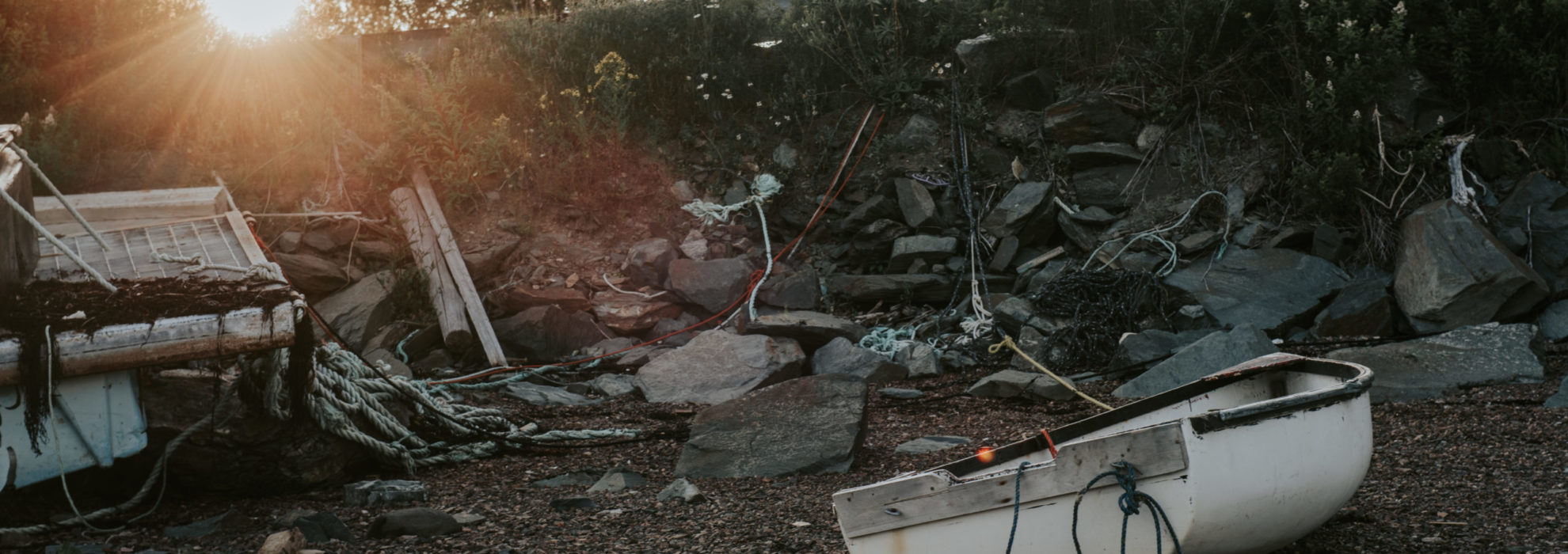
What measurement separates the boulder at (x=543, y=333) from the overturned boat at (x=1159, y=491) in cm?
532

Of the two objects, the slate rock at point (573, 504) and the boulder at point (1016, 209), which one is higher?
the boulder at point (1016, 209)

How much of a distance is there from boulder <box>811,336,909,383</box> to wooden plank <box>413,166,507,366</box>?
2351 mm

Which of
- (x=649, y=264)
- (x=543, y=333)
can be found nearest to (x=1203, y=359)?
(x=649, y=264)

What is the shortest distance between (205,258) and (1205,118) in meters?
7.44

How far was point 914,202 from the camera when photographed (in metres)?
8.94

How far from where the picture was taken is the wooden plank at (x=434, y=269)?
307 inches

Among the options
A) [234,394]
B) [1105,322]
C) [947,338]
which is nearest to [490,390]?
[234,394]

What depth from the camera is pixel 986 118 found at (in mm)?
9492

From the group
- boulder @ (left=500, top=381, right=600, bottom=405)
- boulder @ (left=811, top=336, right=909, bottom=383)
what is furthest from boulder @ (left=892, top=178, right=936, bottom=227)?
boulder @ (left=500, top=381, right=600, bottom=405)

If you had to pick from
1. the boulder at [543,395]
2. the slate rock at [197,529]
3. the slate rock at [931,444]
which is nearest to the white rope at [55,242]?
the slate rock at [197,529]

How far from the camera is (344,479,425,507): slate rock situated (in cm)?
427

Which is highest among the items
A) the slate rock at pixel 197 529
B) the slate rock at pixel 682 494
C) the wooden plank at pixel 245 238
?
the wooden plank at pixel 245 238

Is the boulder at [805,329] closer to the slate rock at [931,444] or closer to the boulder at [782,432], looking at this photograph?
the boulder at [782,432]

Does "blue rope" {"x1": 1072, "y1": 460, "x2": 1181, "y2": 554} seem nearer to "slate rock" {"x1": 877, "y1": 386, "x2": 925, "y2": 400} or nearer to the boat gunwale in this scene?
the boat gunwale
